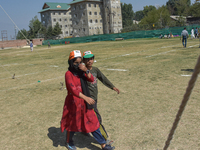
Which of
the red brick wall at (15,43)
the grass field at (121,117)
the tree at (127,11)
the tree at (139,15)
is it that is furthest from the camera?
the tree at (139,15)

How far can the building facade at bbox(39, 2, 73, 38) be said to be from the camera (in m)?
96.7

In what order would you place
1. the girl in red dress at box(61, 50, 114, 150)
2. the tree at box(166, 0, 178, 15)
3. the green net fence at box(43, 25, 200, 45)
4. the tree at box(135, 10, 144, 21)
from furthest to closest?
the tree at box(135, 10, 144, 21) < the tree at box(166, 0, 178, 15) < the green net fence at box(43, 25, 200, 45) < the girl in red dress at box(61, 50, 114, 150)

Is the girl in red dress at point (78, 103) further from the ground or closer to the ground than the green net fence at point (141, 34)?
closer to the ground

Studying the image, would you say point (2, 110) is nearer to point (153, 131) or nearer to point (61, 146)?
point (61, 146)

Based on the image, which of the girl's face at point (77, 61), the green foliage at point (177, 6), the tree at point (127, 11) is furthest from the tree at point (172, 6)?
the girl's face at point (77, 61)

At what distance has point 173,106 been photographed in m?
4.73

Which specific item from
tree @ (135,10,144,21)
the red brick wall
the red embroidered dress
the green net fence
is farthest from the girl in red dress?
tree @ (135,10,144,21)

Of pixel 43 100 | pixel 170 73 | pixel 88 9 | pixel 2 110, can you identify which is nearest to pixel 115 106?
pixel 43 100

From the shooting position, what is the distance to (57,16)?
322 ft

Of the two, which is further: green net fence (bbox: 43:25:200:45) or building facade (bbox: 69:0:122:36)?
building facade (bbox: 69:0:122:36)

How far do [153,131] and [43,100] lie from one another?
12.0 feet

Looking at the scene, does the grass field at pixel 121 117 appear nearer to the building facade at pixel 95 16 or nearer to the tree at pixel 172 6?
the building facade at pixel 95 16

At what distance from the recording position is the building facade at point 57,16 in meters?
96.7

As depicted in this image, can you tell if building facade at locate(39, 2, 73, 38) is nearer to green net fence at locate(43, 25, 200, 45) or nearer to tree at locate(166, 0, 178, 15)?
green net fence at locate(43, 25, 200, 45)
